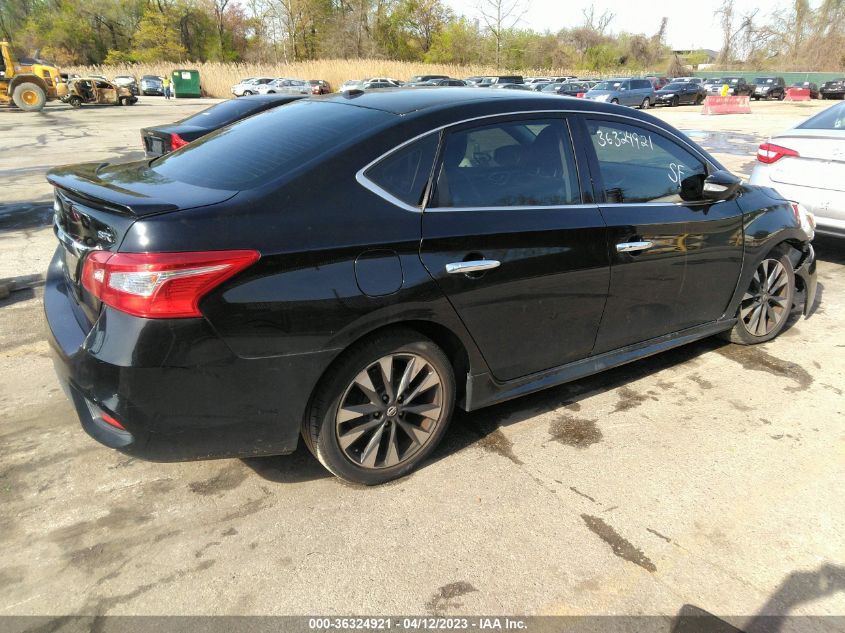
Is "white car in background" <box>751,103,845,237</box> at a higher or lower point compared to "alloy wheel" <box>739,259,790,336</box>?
higher

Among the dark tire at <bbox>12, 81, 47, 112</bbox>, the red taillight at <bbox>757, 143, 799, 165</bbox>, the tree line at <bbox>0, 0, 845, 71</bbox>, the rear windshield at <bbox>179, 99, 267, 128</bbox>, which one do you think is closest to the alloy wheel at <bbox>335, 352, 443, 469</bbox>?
the red taillight at <bbox>757, 143, 799, 165</bbox>

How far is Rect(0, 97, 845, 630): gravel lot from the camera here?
229cm

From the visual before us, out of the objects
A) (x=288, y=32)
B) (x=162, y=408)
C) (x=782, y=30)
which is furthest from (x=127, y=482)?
(x=782, y=30)

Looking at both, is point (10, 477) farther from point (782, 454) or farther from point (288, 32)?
point (288, 32)

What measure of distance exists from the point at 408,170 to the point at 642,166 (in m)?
1.64

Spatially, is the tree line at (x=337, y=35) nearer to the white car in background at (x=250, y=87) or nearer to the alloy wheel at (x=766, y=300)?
the white car in background at (x=250, y=87)

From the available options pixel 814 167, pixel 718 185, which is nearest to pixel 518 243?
pixel 718 185

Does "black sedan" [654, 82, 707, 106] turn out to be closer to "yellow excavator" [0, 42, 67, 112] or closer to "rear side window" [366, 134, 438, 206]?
"yellow excavator" [0, 42, 67, 112]

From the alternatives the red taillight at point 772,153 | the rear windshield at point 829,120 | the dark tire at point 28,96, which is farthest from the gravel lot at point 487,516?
the dark tire at point 28,96

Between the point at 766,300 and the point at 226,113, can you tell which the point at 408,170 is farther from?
the point at 226,113

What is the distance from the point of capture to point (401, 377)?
279cm

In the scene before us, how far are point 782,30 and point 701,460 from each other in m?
90.4

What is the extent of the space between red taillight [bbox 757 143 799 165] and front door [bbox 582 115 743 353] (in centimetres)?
285

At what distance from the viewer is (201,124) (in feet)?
28.0
